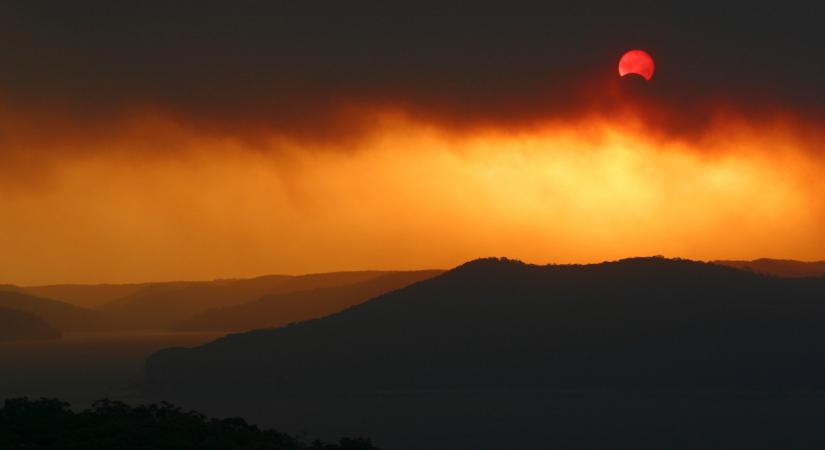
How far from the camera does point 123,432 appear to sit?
163 feet

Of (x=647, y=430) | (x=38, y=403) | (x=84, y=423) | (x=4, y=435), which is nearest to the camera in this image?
(x=4, y=435)

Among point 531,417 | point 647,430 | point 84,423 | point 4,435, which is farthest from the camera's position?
point 531,417

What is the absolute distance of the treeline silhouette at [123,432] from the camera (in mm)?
48438

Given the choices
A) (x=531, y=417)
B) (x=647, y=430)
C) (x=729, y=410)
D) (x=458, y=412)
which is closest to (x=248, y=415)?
(x=458, y=412)

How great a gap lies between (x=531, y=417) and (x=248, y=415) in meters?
47.4

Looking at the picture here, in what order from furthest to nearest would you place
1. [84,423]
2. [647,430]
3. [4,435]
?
[647,430] → [84,423] → [4,435]

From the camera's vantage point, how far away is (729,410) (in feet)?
637

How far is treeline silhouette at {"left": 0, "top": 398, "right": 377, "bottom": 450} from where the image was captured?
159 feet

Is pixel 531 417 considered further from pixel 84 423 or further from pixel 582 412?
pixel 84 423

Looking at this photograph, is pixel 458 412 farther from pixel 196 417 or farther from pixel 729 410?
pixel 196 417

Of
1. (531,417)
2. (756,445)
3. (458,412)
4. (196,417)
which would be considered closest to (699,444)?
(756,445)

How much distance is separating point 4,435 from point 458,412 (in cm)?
15094

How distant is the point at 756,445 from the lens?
15688 cm

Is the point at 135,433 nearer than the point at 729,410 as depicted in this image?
Yes
